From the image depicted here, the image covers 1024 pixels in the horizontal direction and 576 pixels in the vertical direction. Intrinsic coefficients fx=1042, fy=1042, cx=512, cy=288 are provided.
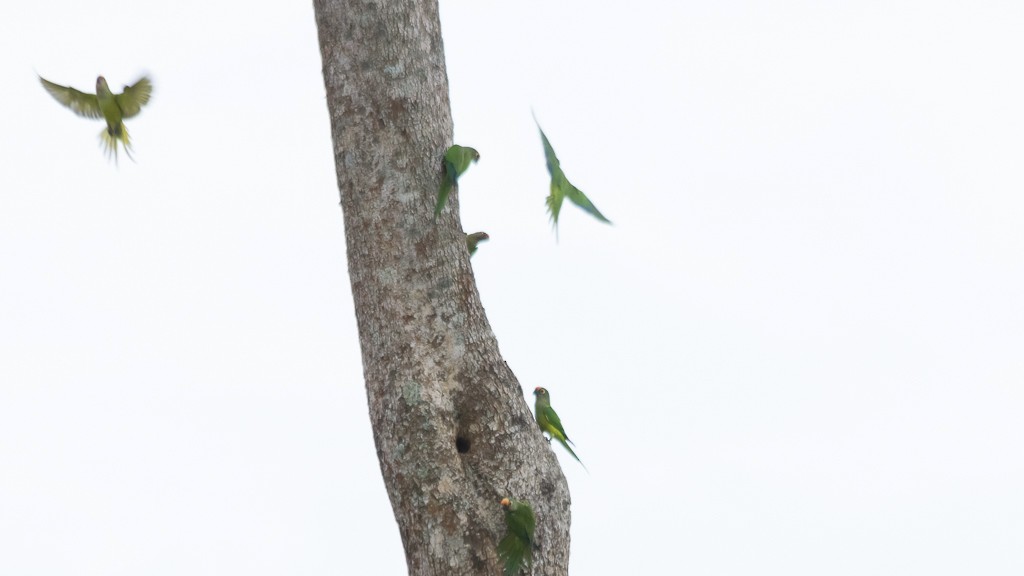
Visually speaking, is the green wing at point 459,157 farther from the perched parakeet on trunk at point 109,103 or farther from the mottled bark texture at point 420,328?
the perched parakeet on trunk at point 109,103

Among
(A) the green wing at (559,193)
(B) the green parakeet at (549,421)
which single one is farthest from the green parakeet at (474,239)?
(B) the green parakeet at (549,421)

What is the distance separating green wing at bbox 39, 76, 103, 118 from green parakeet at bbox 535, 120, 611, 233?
2.56 meters

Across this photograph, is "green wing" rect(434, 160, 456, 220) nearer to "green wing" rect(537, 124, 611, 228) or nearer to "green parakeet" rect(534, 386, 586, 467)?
"green wing" rect(537, 124, 611, 228)

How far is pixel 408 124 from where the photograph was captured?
4844mm

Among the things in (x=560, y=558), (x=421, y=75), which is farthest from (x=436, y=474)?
(x=421, y=75)

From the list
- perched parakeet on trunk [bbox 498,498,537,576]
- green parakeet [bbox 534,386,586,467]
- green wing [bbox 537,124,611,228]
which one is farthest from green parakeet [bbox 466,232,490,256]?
perched parakeet on trunk [bbox 498,498,537,576]

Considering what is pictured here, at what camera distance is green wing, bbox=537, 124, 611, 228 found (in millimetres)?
5246

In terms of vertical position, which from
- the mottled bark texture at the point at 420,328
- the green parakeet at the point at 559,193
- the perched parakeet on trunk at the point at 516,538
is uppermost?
the green parakeet at the point at 559,193

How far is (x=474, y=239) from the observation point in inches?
208

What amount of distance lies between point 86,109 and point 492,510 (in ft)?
10.8

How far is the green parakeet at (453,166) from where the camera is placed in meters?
4.83

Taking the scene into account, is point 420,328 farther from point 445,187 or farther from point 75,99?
point 75,99

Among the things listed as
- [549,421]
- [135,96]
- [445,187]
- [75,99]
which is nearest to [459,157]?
[445,187]

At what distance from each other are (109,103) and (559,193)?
2538 millimetres
